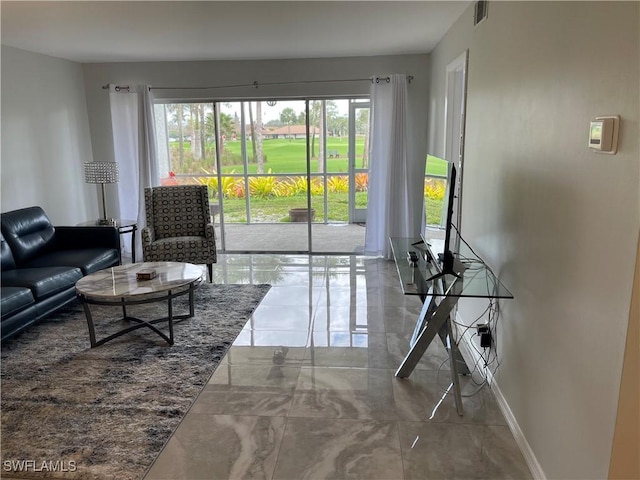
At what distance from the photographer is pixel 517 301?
2.33m

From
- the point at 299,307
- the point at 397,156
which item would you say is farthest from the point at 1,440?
the point at 397,156

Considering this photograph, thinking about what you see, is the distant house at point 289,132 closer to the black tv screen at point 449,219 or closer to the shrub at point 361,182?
the shrub at point 361,182

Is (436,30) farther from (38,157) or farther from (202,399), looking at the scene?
(38,157)

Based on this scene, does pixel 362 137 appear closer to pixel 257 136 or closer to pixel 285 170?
pixel 285 170

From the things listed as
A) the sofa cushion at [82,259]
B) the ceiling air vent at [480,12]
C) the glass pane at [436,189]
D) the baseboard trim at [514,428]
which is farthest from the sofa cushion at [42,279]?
the ceiling air vent at [480,12]

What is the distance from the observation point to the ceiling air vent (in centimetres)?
292

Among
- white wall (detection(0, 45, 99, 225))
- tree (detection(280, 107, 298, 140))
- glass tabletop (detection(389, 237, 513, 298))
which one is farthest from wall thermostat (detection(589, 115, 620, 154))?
white wall (detection(0, 45, 99, 225))

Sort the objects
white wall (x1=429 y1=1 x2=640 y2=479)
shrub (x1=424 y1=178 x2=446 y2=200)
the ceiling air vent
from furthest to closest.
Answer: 1. shrub (x1=424 y1=178 x2=446 y2=200)
2. the ceiling air vent
3. white wall (x1=429 y1=1 x2=640 y2=479)

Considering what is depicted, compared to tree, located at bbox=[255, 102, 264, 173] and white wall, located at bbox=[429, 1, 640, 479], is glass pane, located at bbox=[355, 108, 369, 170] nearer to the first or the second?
tree, located at bbox=[255, 102, 264, 173]

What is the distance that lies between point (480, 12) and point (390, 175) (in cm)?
259

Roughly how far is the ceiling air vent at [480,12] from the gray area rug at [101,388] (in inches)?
109

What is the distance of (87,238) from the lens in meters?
4.49

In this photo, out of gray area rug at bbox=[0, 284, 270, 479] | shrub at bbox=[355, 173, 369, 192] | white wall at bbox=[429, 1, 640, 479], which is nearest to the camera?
white wall at bbox=[429, 1, 640, 479]

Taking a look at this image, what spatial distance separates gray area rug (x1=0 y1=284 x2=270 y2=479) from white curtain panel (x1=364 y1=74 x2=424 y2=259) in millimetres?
2163
